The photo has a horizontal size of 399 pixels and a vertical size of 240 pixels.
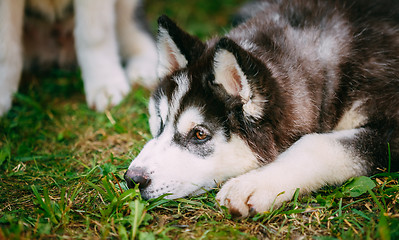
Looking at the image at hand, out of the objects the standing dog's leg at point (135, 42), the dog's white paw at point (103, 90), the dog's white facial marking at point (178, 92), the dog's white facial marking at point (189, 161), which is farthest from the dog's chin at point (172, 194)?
the standing dog's leg at point (135, 42)

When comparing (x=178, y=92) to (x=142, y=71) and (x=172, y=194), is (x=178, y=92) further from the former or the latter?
(x=142, y=71)

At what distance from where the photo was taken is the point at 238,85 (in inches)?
93.7

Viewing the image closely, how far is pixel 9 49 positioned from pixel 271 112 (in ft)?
8.17

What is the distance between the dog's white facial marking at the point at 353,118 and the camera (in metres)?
2.65

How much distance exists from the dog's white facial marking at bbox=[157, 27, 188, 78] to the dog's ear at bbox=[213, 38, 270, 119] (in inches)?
15.8

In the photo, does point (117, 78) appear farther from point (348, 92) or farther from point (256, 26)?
point (348, 92)

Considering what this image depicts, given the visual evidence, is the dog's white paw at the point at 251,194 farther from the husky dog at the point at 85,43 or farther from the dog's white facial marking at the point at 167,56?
the husky dog at the point at 85,43

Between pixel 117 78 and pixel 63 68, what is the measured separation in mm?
1129

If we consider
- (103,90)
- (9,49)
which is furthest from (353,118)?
(9,49)

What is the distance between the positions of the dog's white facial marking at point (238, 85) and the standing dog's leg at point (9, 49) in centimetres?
219

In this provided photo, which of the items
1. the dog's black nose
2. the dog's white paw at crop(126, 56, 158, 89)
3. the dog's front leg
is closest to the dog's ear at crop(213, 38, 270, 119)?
the dog's front leg

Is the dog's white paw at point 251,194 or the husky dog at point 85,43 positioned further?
the husky dog at point 85,43

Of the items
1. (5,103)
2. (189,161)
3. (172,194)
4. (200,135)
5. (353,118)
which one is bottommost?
(5,103)

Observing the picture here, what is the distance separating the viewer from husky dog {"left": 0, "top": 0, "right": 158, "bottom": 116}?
361 cm
